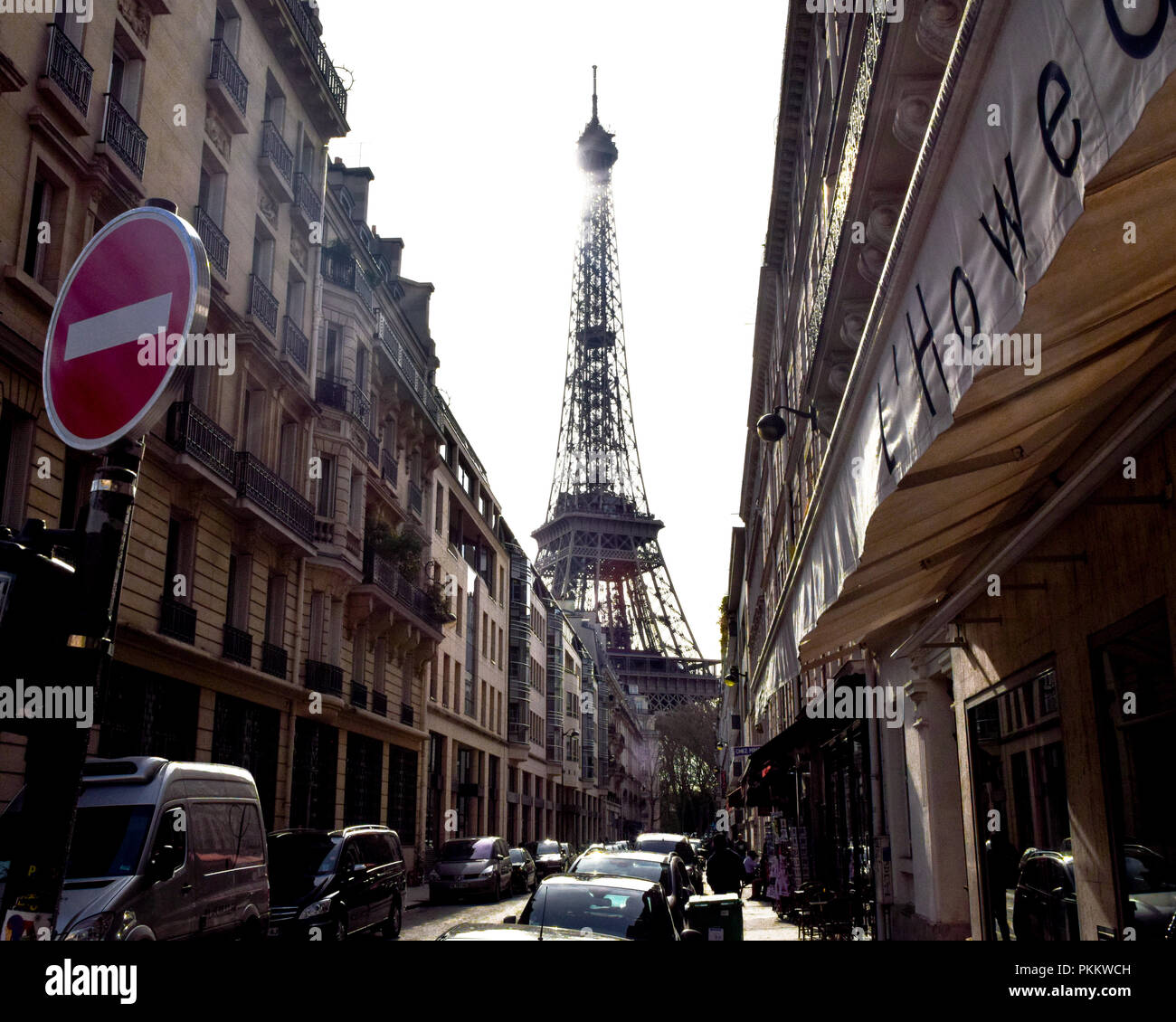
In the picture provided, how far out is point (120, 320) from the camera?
342cm

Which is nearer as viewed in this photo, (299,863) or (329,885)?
(329,885)

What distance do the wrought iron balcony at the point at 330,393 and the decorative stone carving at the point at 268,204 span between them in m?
4.93

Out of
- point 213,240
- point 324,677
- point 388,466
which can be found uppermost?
point 213,240

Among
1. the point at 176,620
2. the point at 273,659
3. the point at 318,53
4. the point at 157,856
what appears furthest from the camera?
the point at 318,53

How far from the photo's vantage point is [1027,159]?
3.47 meters

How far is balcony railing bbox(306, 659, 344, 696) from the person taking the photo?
2823 cm

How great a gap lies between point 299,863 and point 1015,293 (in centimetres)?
1509

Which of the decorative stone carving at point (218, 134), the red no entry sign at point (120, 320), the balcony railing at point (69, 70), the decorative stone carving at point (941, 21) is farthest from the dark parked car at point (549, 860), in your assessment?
the red no entry sign at point (120, 320)

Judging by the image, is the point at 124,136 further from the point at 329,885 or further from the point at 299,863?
the point at 329,885

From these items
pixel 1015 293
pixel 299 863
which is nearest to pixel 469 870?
pixel 299 863

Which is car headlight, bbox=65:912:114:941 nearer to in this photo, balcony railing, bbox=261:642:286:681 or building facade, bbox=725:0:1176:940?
building facade, bbox=725:0:1176:940

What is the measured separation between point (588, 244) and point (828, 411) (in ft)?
335

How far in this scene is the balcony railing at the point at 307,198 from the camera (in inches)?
1112
